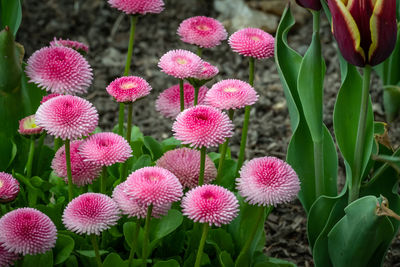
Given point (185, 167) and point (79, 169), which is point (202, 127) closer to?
point (185, 167)

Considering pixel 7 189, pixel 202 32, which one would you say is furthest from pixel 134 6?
pixel 7 189

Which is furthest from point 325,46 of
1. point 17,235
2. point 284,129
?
point 17,235

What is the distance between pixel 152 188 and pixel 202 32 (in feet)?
1.74

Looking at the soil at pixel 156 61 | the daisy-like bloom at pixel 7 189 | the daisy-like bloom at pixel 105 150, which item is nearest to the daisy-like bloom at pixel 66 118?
the daisy-like bloom at pixel 105 150

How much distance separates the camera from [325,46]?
3.26m

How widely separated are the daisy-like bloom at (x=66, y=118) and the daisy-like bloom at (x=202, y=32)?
0.39 meters

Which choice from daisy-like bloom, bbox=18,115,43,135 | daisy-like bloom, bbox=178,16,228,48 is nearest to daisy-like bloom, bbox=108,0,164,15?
daisy-like bloom, bbox=178,16,228,48

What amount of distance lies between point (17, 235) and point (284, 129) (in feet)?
5.59

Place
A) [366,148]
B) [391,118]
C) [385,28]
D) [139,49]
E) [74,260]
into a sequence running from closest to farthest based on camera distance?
[385,28], [74,260], [366,148], [391,118], [139,49]

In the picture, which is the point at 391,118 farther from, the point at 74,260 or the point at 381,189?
the point at 74,260

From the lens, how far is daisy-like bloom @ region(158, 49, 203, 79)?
1.36 meters

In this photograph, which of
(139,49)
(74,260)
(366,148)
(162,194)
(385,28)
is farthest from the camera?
(139,49)

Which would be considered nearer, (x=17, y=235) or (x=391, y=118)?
(x=17, y=235)

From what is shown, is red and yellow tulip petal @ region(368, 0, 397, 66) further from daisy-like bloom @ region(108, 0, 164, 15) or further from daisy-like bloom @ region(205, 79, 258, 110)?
daisy-like bloom @ region(108, 0, 164, 15)
